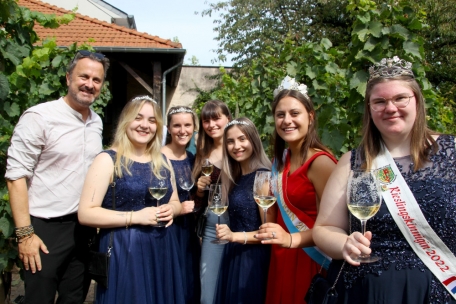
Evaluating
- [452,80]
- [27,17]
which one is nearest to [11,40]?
[27,17]

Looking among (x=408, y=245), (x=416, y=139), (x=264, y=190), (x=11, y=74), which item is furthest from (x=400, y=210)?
(x=11, y=74)

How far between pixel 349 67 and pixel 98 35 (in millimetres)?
9050

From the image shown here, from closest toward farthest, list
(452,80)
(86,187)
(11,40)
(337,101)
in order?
(86,187) → (11,40) → (337,101) → (452,80)

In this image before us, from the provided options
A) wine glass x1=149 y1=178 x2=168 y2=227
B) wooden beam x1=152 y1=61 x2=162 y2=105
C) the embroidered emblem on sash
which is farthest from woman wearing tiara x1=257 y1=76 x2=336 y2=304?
wooden beam x1=152 y1=61 x2=162 y2=105

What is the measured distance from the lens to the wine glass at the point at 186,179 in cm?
365

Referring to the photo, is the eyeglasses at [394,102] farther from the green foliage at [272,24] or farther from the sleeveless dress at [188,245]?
the green foliage at [272,24]

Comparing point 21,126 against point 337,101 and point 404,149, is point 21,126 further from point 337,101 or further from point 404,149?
point 337,101

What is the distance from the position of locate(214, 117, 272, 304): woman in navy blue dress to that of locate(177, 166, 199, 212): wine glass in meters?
0.51

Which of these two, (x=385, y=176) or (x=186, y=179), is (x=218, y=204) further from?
(x=385, y=176)

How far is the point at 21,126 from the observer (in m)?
2.79

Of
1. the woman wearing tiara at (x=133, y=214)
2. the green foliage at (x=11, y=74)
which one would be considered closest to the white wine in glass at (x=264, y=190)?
the woman wearing tiara at (x=133, y=214)

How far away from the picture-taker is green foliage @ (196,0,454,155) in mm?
3736

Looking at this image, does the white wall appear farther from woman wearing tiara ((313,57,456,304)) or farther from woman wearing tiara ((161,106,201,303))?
woman wearing tiara ((313,57,456,304))

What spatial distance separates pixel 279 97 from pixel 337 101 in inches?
103
